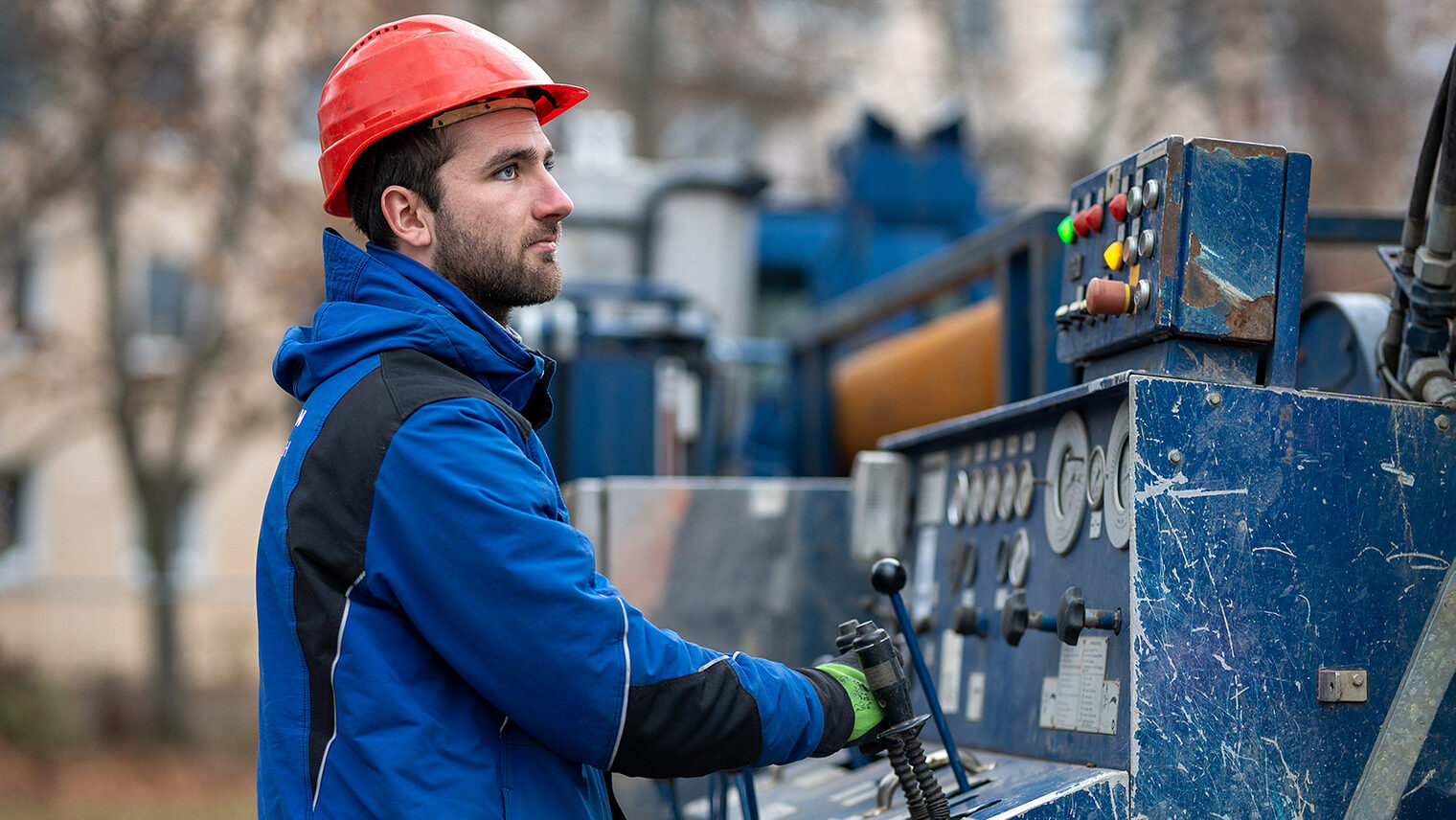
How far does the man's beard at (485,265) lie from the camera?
7.75 ft

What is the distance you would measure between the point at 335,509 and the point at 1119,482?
4.27 feet

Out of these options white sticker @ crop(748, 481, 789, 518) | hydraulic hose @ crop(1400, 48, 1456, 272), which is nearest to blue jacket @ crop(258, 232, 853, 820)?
hydraulic hose @ crop(1400, 48, 1456, 272)

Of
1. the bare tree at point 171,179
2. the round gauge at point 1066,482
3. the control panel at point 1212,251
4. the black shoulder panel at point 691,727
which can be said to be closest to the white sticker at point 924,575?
the round gauge at point 1066,482

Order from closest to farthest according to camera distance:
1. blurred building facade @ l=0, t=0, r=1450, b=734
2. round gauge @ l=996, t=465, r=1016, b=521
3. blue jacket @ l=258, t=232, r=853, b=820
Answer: blue jacket @ l=258, t=232, r=853, b=820 < round gauge @ l=996, t=465, r=1016, b=521 < blurred building facade @ l=0, t=0, r=1450, b=734

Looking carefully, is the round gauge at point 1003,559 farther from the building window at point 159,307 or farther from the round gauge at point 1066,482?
the building window at point 159,307

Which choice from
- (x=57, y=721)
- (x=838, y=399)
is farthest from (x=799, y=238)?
(x=57, y=721)

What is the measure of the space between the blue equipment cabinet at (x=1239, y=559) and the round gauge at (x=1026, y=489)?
0.28 meters

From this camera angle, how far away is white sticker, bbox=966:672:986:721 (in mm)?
3076

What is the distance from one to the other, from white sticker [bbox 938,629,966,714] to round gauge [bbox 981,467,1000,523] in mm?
267

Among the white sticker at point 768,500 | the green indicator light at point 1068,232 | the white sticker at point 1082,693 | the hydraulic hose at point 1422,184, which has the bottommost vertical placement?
the white sticker at point 1082,693

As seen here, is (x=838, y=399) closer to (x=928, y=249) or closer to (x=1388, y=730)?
(x=928, y=249)

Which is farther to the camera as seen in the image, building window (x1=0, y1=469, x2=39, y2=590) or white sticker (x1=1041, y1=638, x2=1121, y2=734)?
building window (x1=0, y1=469, x2=39, y2=590)

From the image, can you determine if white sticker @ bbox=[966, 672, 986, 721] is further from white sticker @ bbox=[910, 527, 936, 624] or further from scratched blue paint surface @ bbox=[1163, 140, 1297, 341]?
scratched blue paint surface @ bbox=[1163, 140, 1297, 341]

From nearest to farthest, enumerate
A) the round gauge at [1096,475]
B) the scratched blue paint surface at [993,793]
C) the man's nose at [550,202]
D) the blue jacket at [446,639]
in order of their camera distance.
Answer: the blue jacket at [446,639] < the scratched blue paint surface at [993,793] < the man's nose at [550,202] < the round gauge at [1096,475]
